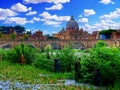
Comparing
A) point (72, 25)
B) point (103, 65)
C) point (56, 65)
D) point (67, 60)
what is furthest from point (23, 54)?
point (72, 25)

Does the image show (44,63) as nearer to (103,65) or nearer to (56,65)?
(56,65)

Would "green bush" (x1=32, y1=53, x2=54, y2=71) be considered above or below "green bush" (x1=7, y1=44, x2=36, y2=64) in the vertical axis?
below

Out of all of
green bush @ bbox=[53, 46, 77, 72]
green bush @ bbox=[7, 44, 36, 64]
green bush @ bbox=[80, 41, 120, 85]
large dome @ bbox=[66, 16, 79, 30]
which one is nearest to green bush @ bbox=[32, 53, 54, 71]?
green bush @ bbox=[53, 46, 77, 72]

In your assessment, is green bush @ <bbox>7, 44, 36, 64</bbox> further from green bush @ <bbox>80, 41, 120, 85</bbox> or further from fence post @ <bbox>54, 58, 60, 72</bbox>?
green bush @ <bbox>80, 41, 120, 85</bbox>

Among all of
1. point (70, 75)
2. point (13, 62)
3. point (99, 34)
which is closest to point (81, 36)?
point (99, 34)

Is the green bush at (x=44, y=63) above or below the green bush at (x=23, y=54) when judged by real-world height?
below

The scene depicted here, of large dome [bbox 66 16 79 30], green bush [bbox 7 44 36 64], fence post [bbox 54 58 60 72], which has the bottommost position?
fence post [bbox 54 58 60 72]

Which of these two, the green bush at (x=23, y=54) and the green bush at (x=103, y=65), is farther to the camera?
the green bush at (x=23, y=54)

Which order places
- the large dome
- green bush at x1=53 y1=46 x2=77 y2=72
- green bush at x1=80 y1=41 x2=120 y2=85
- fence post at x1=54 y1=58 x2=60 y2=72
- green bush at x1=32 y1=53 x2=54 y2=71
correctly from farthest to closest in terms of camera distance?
the large dome < green bush at x1=32 y1=53 x2=54 y2=71 < green bush at x1=53 y1=46 x2=77 y2=72 < fence post at x1=54 y1=58 x2=60 y2=72 < green bush at x1=80 y1=41 x2=120 y2=85

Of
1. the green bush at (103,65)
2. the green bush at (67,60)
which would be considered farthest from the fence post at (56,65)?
the green bush at (103,65)

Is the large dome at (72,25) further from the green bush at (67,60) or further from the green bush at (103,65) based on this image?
the green bush at (103,65)

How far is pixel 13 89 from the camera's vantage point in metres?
11.6

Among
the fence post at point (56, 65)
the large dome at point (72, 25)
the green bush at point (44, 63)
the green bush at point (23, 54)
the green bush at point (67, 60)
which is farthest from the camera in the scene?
the large dome at point (72, 25)

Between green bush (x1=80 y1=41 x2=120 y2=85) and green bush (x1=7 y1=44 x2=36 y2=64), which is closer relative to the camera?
green bush (x1=80 y1=41 x2=120 y2=85)
